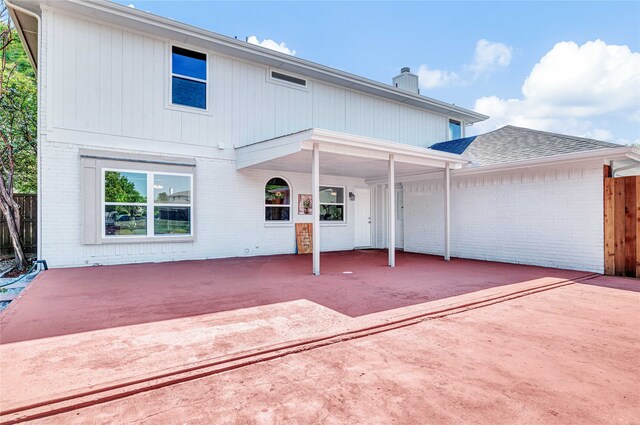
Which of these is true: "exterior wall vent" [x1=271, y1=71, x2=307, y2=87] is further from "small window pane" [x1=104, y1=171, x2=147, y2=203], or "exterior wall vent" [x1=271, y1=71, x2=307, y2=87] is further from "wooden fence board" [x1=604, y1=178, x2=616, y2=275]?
"wooden fence board" [x1=604, y1=178, x2=616, y2=275]

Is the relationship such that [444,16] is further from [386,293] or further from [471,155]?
[386,293]

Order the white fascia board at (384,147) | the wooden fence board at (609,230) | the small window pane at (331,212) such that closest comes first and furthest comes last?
1. the white fascia board at (384,147)
2. the wooden fence board at (609,230)
3. the small window pane at (331,212)

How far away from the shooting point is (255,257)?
30.5 feet

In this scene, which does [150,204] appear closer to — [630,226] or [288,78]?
[288,78]

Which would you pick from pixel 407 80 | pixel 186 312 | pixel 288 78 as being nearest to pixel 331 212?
pixel 288 78

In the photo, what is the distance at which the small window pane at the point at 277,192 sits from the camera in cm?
989

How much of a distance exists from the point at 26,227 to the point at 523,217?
13.1 meters

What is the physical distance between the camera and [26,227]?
909cm

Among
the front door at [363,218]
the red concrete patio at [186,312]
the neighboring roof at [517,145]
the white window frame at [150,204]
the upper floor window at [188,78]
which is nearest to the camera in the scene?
the red concrete patio at [186,312]

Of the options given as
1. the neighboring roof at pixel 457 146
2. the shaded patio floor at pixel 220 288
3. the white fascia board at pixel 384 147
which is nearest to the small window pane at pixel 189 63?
the white fascia board at pixel 384 147

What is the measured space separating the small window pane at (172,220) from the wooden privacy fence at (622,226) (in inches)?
375

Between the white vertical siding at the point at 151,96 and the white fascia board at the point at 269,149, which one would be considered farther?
the white vertical siding at the point at 151,96

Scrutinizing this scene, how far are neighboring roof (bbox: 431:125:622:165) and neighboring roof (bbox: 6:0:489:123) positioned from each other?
10.1 ft

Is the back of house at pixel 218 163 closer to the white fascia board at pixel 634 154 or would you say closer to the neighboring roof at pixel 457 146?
the white fascia board at pixel 634 154
